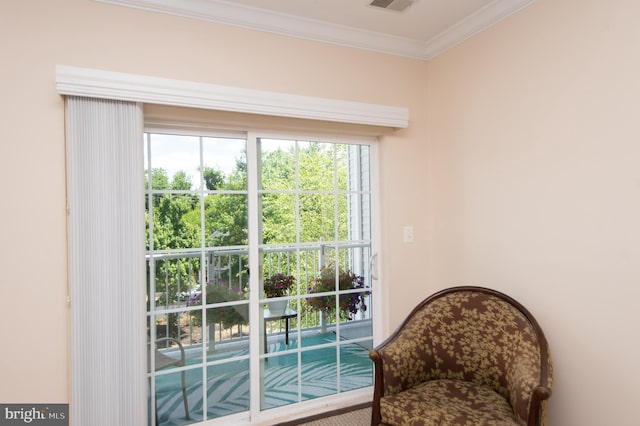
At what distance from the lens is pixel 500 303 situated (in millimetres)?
2113

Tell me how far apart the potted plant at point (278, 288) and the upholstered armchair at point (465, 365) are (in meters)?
0.78

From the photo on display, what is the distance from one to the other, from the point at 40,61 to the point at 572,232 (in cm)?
285

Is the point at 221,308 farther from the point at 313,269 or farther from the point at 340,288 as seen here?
the point at 340,288

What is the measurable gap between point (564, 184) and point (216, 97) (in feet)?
6.46

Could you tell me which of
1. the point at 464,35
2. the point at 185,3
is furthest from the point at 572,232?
the point at 185,3

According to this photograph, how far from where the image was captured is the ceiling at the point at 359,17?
217cm

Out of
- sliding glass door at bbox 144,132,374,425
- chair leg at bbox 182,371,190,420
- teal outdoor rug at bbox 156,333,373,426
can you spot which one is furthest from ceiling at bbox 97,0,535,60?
chair leg at bbox 182,371,190,420

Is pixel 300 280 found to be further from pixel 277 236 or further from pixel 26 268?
pixel 26 268

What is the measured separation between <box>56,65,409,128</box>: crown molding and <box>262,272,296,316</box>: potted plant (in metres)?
1.08

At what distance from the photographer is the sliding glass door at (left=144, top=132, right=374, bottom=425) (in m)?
2.26

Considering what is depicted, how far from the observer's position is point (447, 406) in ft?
5.87

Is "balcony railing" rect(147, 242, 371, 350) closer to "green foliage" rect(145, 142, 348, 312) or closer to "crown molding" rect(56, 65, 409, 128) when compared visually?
"green foliage" rect(145, 142, 348, 312)

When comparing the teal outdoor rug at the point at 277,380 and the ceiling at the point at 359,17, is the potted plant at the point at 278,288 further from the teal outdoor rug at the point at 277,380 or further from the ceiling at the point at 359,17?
the ceiling at the point at 359,17

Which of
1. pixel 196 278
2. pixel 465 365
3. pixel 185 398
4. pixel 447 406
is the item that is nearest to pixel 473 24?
pixel 465 365
